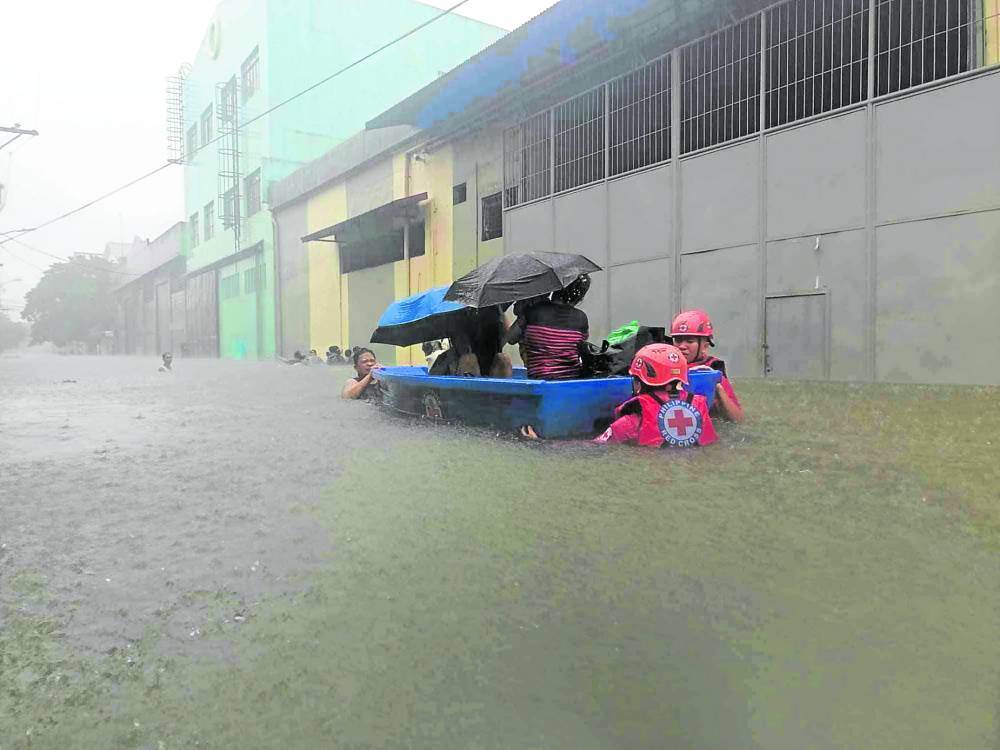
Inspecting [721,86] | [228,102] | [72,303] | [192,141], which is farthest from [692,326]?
[72,303]

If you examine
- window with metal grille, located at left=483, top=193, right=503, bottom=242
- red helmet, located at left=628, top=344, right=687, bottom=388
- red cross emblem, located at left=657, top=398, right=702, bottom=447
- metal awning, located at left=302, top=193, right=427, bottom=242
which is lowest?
red cross emblem, located at left=657, top=398, right=702, bottom=447

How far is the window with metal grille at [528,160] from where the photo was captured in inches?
568

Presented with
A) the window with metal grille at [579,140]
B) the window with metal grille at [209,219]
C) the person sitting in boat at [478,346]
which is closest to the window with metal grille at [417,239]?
the window with metal grille at [579,140]

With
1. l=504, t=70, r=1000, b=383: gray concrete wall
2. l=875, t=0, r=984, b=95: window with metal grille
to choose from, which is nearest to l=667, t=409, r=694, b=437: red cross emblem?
l=504, t=70, r=1000, b=383: gray concrete wall

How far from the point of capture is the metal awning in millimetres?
18328

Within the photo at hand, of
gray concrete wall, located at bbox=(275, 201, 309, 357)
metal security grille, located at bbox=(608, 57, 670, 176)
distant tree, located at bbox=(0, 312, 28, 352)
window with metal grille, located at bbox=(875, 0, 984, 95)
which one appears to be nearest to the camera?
window with metal grille, located at bbox=(875, 0, 984, 95)

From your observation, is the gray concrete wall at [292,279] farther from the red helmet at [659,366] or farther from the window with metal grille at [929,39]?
the red helmet at [659,366]

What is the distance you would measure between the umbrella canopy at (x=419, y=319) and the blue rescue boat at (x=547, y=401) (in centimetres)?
96

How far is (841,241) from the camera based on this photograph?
9.34 m

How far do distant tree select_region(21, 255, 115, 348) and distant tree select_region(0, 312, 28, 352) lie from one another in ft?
53.9

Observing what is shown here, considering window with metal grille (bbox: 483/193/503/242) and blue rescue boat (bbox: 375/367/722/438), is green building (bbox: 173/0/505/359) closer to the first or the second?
window with metal grille (bbox: 483/193/503/242)

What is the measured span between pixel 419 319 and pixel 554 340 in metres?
1.80

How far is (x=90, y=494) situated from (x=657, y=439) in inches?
139

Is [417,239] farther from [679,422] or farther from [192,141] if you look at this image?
[192,141]
